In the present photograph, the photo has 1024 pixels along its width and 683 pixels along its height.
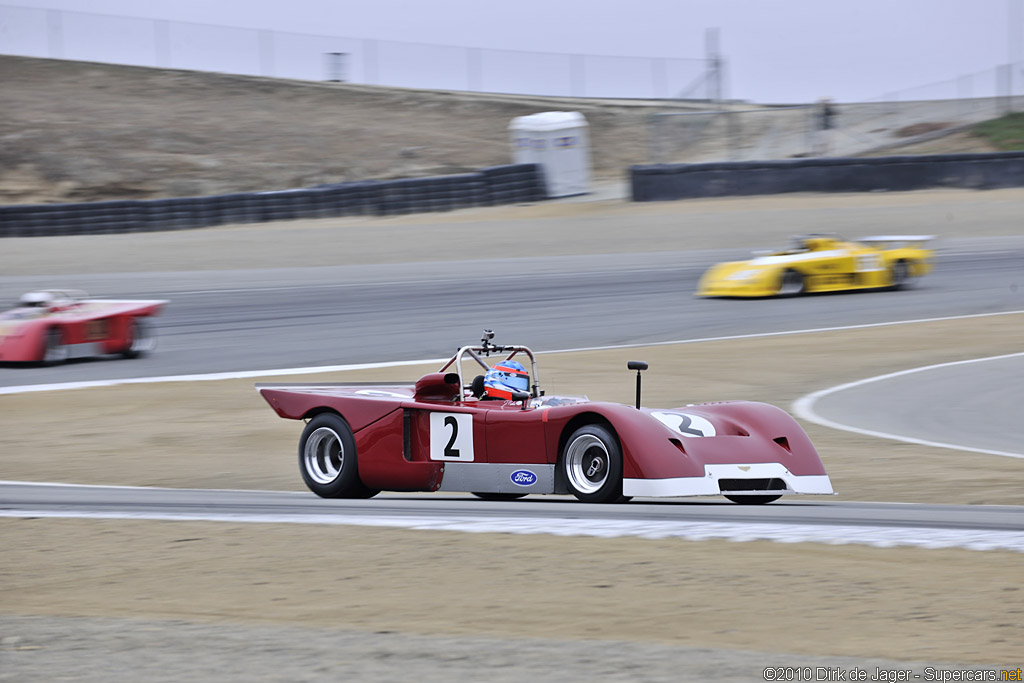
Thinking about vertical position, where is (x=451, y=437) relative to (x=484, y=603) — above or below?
above

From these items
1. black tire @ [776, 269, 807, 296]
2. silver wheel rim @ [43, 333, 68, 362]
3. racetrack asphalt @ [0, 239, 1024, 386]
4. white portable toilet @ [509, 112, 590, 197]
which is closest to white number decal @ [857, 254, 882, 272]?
racetrack asphalt @ [0, 239, 1024, 386]

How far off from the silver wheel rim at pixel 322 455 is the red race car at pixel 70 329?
908cm

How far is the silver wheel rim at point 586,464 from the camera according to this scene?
7102 mm

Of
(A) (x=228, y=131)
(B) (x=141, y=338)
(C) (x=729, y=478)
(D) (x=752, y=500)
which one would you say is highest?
(A) (x=228, y=131)

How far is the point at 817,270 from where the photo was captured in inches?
854

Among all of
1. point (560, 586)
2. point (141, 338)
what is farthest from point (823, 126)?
point (560, 586)

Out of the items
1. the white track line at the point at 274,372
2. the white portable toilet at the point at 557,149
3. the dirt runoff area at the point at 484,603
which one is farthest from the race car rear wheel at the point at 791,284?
the white portable toilet at the point at 557,149

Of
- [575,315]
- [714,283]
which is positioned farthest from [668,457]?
[714,283]

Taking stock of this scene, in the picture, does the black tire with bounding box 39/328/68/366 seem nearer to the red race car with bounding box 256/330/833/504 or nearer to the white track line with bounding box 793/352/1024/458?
the red race car with bounding box 256/330/833/504

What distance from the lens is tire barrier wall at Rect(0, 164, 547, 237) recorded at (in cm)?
2805

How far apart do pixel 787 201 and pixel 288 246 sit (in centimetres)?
1147

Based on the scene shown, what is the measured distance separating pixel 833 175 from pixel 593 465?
83.4 ft

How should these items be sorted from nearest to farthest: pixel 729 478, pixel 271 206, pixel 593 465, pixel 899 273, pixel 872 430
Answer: pixel 729 478
pixel 593 465
pixel 872 430
pixel 899 273
pixel 271 206

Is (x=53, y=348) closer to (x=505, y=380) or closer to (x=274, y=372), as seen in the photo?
(x=274, y=372)
